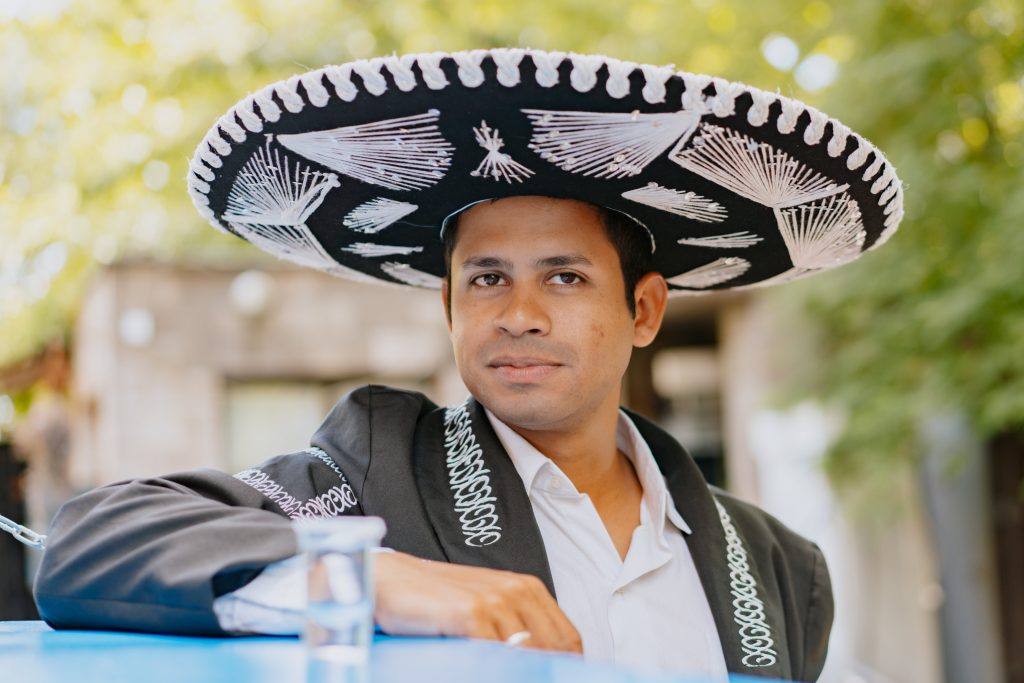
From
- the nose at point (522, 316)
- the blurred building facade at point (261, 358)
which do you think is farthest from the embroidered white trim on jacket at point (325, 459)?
the blurred building facade at point (261, 358)

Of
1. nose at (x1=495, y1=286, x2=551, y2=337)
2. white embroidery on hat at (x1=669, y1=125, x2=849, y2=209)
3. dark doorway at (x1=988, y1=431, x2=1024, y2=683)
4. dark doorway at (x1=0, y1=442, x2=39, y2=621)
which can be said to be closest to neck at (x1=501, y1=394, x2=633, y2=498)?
nose at (x1=495, y1=286, x2=551, y2=337)

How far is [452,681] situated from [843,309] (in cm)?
475

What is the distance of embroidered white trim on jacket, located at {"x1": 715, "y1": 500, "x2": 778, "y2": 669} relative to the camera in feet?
6.99

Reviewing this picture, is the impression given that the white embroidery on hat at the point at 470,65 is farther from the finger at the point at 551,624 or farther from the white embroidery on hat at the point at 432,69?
the finger at the point at 551,624

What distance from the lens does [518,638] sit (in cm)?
140

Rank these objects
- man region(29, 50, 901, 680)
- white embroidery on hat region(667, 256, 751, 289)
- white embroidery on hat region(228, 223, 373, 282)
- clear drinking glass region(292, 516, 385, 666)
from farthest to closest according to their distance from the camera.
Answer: white embroidery on hat region(667, 256, 751, 289), white embroidery on hat region(228, 223, 373, 282), man region(29, 50, 901, 680), clear drinking glass region(292, 516, 385, 666)

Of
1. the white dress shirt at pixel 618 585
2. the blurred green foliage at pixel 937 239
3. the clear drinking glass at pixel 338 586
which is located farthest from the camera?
the blurred green foliage at pixel 937 239

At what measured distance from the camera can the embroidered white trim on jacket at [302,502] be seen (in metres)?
1.86

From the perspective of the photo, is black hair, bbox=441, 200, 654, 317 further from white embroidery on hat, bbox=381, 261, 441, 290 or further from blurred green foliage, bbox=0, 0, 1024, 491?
blurred green foliage, bbox=0, 0, 1024, 491

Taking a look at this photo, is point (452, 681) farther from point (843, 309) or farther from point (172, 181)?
point (172, 181)

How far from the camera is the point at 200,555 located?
1.45 meters

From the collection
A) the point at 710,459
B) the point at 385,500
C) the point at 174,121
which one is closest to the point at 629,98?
the point at 385,500

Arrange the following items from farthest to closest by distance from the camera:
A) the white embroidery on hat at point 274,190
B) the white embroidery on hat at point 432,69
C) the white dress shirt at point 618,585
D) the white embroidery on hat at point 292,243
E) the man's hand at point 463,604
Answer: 1. the white embroidery on hat at point 292,243
2. the white dress shirt at point 618,585
3. the white embroidery on hat at point 274,190
4. the white embroidery on hat at point 432,69
5. the man's hand at point 463,604

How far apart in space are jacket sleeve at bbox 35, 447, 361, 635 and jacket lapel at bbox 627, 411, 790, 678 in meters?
1.00
